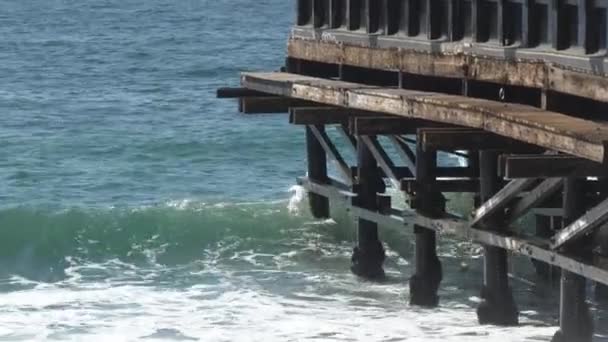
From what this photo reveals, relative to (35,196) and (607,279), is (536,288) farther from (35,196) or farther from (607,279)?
(35,196)

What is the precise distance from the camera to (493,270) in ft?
57.3

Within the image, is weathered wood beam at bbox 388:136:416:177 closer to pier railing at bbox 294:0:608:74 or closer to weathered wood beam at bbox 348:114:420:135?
pier railing at bbox 294:0:608:74

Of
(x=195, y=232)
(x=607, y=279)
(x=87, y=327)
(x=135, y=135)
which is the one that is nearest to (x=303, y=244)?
(x=195, y=232)

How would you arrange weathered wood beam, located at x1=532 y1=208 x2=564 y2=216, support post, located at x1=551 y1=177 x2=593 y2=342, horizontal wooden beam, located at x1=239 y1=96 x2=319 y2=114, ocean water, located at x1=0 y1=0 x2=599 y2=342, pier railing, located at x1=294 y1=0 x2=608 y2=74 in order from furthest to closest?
horizontal wooden beam, located at x1=239 y1=96 x2=319 y2=114, ocean water, located at x1=0 y1=0 x2=599 y2=342, weathered wood beam, located at x1=532 y1=208 x2=564 y2=216, support post, located at x1=551 y1=177 x2=593 y2=342, pier railing, located at x1=294 y1=0 x2=608 y2=74

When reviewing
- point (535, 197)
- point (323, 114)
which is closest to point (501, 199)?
point (535, 197)

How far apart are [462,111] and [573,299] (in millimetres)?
1599

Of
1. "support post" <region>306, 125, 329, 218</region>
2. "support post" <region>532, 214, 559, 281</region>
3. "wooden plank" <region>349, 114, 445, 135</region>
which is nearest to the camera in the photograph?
"wooden plank" <region>349, 114, 445, 135</region>

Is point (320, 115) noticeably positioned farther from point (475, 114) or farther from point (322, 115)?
point (475, 114)

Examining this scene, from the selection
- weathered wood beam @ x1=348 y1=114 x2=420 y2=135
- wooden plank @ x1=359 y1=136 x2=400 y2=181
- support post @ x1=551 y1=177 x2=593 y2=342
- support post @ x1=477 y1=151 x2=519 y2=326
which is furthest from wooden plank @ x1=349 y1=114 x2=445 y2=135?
support post @ x1=551 y1=177 x2=593 y2=342

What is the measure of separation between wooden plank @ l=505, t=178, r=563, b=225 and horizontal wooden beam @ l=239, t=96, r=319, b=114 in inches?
128

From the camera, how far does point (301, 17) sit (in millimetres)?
21156

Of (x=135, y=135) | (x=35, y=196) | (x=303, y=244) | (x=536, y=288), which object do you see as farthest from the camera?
(x=135, y=135)

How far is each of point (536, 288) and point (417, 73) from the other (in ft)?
11.1

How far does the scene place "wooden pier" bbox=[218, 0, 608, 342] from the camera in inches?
598
